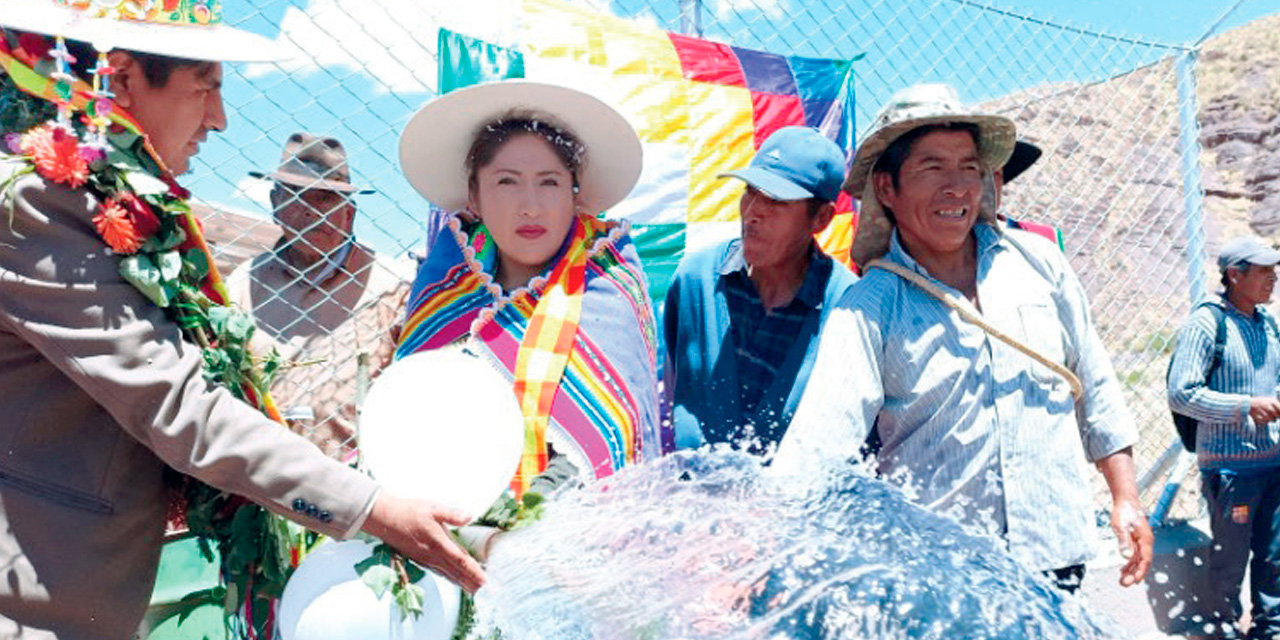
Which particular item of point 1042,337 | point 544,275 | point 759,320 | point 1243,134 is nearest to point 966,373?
point 1042,337

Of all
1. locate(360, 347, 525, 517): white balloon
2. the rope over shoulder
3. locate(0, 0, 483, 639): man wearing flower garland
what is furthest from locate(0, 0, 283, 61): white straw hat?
Answer: the rope over shoulder

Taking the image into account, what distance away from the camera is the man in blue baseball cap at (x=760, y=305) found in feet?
9.10

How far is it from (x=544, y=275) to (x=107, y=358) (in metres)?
1.10

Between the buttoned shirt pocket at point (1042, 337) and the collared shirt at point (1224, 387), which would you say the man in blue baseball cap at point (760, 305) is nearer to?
the buttoned shirt pocket at point (1042, 337)

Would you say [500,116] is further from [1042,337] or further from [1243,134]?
[1243,134]

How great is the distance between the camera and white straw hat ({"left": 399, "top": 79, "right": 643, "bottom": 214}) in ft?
8.25

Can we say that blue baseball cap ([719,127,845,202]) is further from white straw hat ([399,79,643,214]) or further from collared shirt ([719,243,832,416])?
white straw hat ([399,79,643,214])

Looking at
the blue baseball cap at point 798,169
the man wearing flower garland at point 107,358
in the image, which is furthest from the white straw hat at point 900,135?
the man wearing flower garland at point 107,358

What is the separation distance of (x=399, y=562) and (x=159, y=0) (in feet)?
3.10

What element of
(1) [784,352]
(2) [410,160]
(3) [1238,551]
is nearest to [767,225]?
(1) [784,352]

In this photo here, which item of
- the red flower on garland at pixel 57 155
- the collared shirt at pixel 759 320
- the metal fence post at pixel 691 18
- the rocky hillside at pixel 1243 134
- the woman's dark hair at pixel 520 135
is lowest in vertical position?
the collared shirt at pixel 759 320

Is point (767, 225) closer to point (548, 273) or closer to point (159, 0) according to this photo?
point (548, 273)

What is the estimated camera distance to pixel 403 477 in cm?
175

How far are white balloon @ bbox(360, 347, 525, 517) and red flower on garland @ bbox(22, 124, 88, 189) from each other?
54 centimetres
